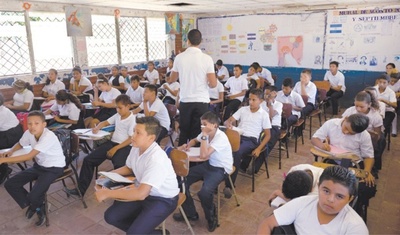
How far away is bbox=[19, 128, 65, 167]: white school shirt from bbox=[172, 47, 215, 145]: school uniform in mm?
1333

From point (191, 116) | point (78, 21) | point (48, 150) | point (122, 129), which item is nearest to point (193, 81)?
point (191, 116)

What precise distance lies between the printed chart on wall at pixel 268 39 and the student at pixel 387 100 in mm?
2970

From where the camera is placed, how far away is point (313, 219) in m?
1.71

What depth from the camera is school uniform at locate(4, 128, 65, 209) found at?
2928 millimetres

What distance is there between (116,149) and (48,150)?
741mm

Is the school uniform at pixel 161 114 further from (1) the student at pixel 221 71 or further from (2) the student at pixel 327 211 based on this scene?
(1) the student at pixel 221 71

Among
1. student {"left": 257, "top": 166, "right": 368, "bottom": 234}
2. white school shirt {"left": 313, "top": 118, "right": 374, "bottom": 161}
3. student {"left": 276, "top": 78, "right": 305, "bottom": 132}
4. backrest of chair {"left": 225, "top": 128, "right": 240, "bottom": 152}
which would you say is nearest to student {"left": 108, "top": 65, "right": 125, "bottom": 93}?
student {"left": 276, "top": 78, "right": 305, "bottom": 132}

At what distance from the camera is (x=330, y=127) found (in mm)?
3070

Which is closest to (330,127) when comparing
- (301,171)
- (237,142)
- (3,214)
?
(237,142)

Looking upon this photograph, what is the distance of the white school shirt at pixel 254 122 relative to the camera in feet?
12.7

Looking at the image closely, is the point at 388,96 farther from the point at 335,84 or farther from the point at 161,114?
the point at 161,114

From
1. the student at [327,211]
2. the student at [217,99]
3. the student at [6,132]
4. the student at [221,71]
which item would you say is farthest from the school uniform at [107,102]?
the student at [327,211]

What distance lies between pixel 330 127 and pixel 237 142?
3.12 feet

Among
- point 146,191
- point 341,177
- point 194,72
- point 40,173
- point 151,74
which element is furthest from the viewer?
point 151,74
